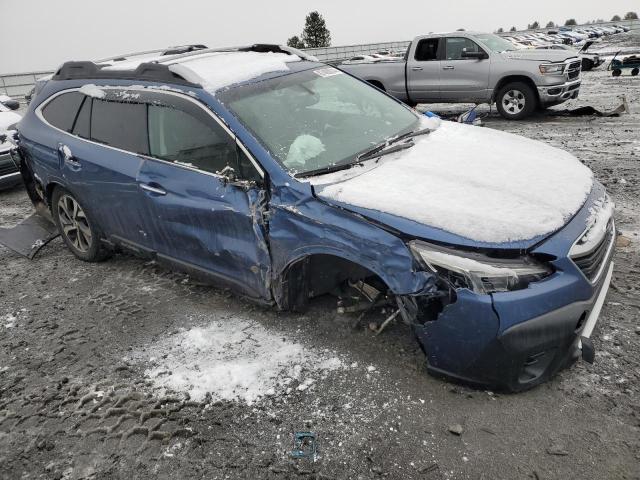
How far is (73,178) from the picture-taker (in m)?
4.23

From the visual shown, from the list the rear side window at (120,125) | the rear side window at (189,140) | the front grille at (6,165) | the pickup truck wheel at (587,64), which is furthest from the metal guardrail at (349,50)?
the rear side window at (189,140)

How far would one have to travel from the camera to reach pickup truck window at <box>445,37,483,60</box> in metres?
10.3

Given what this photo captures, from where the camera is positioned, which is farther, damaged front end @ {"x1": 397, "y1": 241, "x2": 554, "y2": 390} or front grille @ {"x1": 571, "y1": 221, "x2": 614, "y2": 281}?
front grille @ {"x1": 571, "y1": 221, "x2": 614, "y2": 281}

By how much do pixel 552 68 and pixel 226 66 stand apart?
310 inches

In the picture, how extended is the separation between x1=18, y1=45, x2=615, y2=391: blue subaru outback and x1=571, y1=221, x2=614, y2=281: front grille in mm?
11

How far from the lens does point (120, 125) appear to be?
3838mm

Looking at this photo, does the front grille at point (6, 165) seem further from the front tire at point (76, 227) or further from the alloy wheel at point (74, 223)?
the alloy wheel at point (74, 223)

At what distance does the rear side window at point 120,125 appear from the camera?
3.67 metres

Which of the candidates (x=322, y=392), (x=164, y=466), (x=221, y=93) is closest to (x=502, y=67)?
(x=221, y=93)

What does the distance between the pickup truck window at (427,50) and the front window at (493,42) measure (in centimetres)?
83

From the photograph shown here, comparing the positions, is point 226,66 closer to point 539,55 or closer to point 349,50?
point 539,55

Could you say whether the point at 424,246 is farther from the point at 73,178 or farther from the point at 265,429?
the point at 73,178

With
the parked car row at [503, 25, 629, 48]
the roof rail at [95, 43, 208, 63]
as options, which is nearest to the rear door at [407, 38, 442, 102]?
the parked car row at [503, 25, 629, 48]

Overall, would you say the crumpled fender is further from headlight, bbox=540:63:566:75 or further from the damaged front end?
headlight, bbox=540:63:566:75
